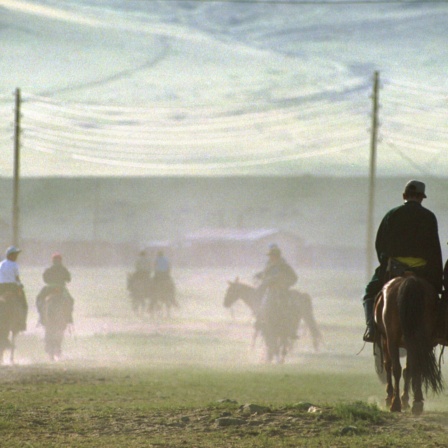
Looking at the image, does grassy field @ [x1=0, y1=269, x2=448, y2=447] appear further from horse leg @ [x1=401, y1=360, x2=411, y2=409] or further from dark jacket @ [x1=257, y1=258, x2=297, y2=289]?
dark jacket @ [x1=257, y1=258, x2=297, y2=289]

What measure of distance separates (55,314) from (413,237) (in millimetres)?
14435

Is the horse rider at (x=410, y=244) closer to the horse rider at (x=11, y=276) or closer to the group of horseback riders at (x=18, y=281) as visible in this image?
the group of horseback riders at (x=18, y=281)

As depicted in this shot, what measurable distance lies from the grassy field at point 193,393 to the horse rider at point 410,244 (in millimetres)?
1398

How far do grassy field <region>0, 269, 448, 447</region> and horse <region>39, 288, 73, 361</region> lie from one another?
0.53 metres

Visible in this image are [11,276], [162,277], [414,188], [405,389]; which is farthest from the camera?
[162,277]

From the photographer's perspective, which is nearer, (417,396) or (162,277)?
(417,396)

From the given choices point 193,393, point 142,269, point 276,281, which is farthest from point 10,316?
point 142,269

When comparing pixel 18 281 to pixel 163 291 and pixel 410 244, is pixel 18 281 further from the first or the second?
pixel 163 291

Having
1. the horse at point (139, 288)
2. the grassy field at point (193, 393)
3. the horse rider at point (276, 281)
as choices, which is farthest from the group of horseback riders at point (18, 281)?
the horse at point (139, 288)

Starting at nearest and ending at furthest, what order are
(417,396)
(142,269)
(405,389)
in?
1. (417,396)
2. (405,389)
3. (142,269)

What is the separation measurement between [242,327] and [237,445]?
29.4 metres

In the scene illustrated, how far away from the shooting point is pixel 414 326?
11.4 meters

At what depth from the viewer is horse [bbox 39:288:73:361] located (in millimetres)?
25141

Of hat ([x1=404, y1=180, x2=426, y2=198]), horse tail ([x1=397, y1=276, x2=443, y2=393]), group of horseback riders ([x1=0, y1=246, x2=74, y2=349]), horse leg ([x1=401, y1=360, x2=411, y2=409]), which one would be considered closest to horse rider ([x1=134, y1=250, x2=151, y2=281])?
group of horseback riders ([x1=0, y1=246, x2=74, y2=349])
